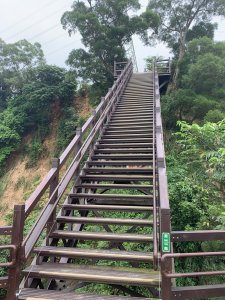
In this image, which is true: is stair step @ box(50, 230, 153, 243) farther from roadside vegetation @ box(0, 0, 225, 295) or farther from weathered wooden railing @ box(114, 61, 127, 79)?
weathered wooden railing @ box(114, 61, 127, 79)

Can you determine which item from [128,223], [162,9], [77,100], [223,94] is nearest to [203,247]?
[128,223]

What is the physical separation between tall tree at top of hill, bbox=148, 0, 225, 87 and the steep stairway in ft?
34.7

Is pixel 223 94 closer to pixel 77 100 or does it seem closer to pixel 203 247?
pixel 203 247

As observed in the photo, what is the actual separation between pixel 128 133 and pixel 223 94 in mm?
5593

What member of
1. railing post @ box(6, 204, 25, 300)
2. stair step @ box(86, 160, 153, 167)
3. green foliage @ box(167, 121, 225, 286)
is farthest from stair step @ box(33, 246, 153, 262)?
stair step @ box(86, 160, 153, 167)

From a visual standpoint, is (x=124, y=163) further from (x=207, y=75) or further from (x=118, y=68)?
(x=118, y=68)

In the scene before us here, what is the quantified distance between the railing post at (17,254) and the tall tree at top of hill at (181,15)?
1482cm

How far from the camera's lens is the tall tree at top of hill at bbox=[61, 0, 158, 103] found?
13531mm

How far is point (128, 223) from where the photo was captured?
3.57m

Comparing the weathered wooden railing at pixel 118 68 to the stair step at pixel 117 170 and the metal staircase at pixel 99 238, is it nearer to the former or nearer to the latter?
the metal staircase at pixel 99 238

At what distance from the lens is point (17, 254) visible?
2.45m

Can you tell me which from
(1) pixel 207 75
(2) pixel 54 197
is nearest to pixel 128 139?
(2) pixel 54 197

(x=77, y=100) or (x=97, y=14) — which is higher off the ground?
(x=97, y=14)

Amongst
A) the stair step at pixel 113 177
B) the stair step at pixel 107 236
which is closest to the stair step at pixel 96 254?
the stair step at pixel 107 236
